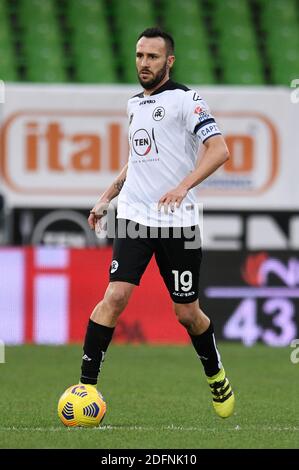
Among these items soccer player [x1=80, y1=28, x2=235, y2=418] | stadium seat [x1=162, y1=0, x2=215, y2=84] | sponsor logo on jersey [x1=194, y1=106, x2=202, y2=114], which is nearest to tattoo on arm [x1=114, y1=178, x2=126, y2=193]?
soccer player [x1=80, y1=28, x2=235, y2=418]

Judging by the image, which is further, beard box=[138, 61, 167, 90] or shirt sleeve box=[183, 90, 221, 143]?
beard box=[138, 61, 167, 90]

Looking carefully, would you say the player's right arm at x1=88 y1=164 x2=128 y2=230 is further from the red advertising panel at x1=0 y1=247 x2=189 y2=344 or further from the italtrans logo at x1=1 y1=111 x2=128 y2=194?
the italtrans logo at x1=1 y1=111 x2=128 y2=194

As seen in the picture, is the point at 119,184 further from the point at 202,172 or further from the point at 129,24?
the point at 129,24

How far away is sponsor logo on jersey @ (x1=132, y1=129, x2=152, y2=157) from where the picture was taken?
20.5 ft

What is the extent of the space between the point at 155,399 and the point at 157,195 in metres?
1.90

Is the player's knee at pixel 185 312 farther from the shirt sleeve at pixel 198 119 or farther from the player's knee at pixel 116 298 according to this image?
the shirt sleeve at pixel 198 119

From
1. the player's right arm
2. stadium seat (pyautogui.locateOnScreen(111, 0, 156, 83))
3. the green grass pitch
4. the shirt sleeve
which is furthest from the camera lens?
stadium seat (pyautogui.locateOnScreen(111, 0, 156, 83))

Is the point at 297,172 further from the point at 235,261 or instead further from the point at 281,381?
the point at 281,381

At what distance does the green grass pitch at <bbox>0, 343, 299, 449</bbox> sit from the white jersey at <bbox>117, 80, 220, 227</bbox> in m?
1.17

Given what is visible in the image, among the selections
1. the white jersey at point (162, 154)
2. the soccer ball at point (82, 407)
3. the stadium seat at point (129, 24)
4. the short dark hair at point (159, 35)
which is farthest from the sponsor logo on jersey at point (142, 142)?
the stadium seat at point (129, 24)

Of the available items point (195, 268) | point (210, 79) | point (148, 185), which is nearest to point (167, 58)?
point (148, 185)

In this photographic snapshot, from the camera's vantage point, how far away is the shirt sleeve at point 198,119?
609 cm
